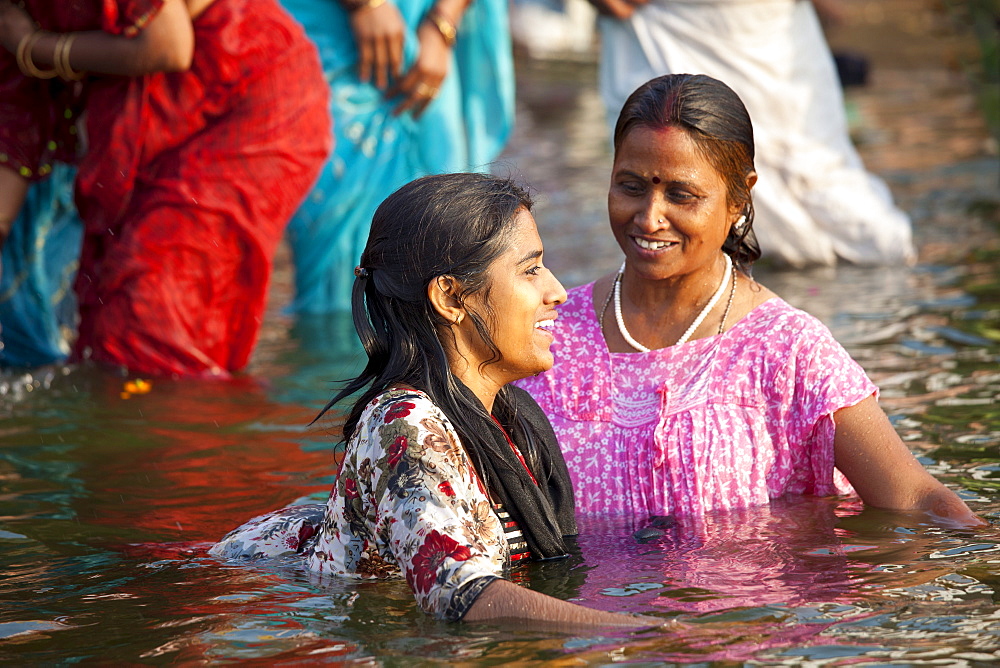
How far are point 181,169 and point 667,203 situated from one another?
2.59 meters

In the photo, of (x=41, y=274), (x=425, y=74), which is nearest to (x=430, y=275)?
(x=41, y=274)

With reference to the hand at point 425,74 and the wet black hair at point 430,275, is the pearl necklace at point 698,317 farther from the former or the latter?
the hand at point 425,74

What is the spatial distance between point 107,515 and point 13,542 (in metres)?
0.34

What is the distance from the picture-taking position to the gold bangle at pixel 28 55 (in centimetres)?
552

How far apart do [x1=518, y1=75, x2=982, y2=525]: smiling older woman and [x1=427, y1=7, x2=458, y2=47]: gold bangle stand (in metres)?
3.23

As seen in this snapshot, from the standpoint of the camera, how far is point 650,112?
4004 millimetres

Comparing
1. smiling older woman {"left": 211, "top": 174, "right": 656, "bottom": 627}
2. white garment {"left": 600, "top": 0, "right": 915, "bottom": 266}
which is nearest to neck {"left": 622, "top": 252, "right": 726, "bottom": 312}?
smiling older woman {"left": 211, "top": 174, "right": 656, "bottom": 627}

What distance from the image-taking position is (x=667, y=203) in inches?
159

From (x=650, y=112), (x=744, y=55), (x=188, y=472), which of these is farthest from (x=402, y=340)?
(x=744, y=55)

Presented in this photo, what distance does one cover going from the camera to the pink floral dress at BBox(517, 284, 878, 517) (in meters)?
3.99

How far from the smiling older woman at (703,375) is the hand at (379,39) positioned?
123 inches

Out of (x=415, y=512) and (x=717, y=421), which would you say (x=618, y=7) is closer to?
(x=717, y=421)

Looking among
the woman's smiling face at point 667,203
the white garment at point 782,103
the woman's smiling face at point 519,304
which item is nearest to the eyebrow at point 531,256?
the woman's smiling face at point 519,304

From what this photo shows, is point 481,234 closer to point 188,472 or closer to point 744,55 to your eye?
point 188,472
